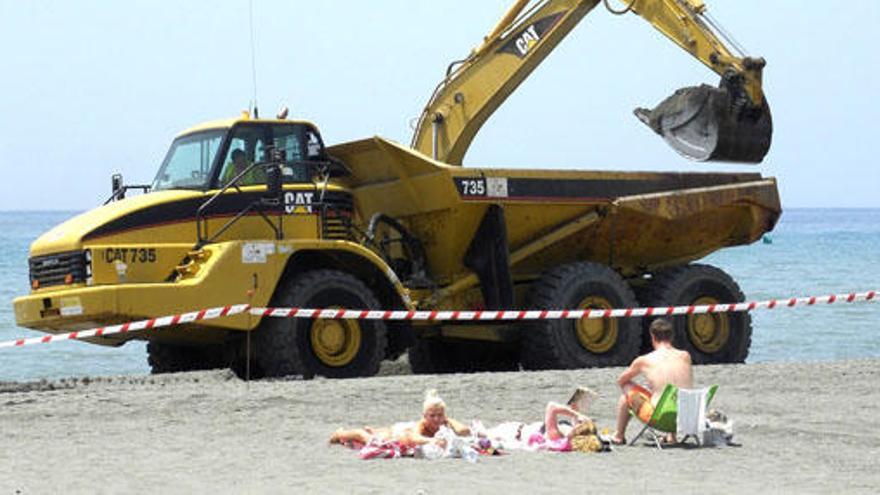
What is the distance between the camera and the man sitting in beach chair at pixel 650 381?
11352mm

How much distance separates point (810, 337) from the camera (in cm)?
3053

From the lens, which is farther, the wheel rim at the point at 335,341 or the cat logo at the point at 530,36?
the cat logo at the point at 530,36

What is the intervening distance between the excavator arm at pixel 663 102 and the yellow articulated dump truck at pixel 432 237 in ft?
0.07

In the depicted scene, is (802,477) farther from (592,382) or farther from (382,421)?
(592,382)

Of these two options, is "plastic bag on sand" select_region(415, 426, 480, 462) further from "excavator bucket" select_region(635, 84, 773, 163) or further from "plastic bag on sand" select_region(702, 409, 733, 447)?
"excavator bucket" select_region(635, 84, 773, 163)

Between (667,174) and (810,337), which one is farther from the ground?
(667,174)

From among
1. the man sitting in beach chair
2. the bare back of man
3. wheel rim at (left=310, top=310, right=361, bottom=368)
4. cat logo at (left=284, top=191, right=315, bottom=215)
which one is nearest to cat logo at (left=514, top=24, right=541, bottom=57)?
cat logo at (left=284, top=191, right=315, bottom=215)

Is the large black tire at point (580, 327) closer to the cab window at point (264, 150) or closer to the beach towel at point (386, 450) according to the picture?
the cab window at point (264, 150)

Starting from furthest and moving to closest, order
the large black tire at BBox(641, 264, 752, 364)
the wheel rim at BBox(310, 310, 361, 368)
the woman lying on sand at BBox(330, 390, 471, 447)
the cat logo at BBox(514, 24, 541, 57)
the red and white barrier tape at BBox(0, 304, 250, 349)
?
the cat logo at BBox(514, 24, 541, 57)
the large black tire at BBox(641, 264, 752, 364)
the wheel rim at BBox(310, 310, 361, 368)
the red and white barrier tape at BBox(0, 304, 250, 349)
the woman lying on sand at BBox(330, 390, 471, 447)

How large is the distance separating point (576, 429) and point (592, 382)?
4475mm

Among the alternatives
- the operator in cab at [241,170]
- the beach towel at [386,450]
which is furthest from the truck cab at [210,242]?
the beach towel at [386,450]

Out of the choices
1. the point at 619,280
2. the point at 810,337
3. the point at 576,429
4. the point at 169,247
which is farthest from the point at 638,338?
the point at 810,337

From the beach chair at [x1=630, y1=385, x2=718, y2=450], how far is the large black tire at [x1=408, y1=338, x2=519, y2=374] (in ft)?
26.1

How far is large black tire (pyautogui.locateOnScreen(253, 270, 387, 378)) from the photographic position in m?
15.7
